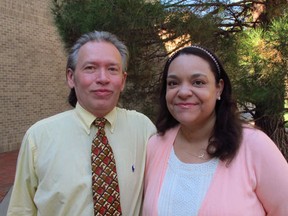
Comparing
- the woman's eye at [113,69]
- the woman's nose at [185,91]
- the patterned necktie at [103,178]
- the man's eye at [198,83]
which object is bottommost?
the patterned necktie at [103,178]

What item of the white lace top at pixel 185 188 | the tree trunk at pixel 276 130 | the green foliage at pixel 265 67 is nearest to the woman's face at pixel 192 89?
the white lace top at pixel 185 188

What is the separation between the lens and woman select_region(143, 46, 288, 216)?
162cm

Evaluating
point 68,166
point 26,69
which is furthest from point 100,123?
point 26,69

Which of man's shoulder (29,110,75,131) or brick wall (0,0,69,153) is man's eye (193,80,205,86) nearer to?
man's shoulder (29,110,75,131)

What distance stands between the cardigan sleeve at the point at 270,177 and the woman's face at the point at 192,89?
1.05 feet

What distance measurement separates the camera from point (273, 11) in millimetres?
4750

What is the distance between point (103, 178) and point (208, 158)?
563mm

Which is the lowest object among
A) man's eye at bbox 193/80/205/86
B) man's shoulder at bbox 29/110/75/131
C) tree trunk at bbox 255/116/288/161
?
tree trunk at bbox 255/116/288/161

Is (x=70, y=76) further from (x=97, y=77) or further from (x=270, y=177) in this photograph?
(x=270, y=177)

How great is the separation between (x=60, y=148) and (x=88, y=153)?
0.50 feet

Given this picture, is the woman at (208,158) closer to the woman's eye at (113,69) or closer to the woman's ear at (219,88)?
the woman's ear at (219,88)

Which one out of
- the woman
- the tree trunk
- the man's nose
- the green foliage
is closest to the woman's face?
the woman

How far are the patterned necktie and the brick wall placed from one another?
7.32 metres

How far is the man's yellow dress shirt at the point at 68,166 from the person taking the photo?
1793 mm
